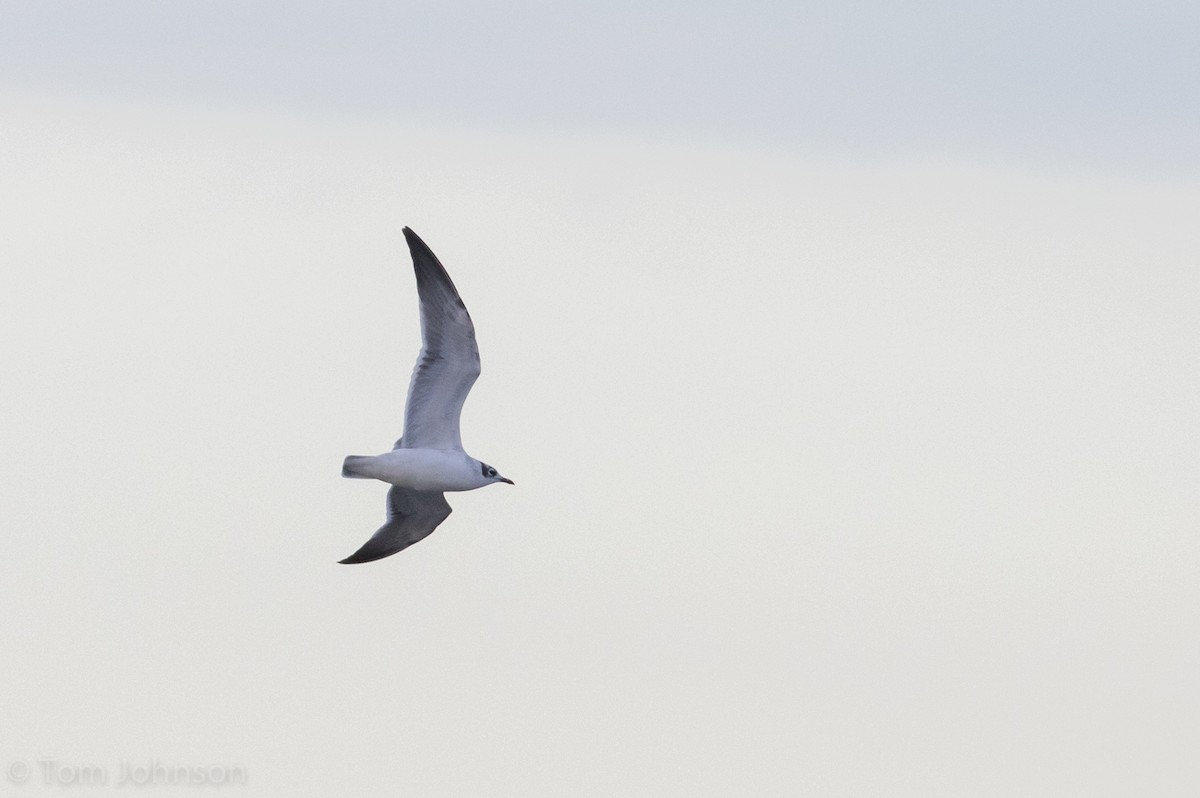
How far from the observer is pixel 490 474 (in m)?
40.7

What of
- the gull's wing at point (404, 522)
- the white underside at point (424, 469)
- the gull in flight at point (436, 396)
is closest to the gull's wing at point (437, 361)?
the gull in flight at point (436, 396)

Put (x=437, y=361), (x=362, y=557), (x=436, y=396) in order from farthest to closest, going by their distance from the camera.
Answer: (x=362, y=557) → (x=436, y=396) → (x=437, y=361)

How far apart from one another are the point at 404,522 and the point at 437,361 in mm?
4659

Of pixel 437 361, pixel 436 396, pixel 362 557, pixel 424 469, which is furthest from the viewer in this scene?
pixel 362 557

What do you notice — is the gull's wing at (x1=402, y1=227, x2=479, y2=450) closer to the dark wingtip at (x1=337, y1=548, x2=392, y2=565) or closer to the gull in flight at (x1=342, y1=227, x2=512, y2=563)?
the gull in flight at (x1=342, y1=227, x2=512, y2=563)

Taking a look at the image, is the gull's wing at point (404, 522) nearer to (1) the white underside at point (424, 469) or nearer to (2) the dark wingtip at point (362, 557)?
(2) the dark wingtip at point (362, 557)

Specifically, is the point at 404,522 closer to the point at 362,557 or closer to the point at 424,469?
the point at 362,557

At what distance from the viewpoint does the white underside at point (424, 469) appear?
38125mm

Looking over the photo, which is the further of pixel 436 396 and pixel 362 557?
pixel 362 557

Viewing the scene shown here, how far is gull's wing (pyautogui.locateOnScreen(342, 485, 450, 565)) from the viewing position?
1662 inches

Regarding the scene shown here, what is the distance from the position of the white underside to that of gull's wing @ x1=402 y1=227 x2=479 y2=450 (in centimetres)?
50

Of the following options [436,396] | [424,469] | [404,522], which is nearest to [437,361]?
[436,396]

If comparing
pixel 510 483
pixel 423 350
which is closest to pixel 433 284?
pixel 423 350

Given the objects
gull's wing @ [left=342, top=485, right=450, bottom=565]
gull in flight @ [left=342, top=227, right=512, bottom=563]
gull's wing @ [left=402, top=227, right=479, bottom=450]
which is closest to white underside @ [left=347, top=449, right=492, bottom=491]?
gull in flight @ [left=342, top=227, right=512, bottom=563]
